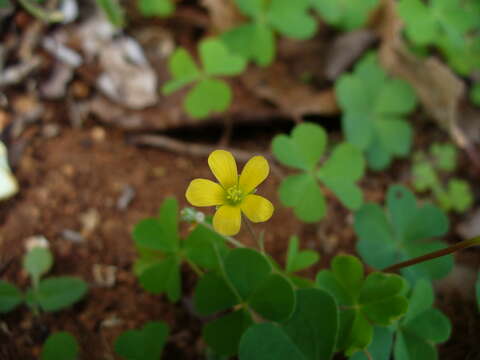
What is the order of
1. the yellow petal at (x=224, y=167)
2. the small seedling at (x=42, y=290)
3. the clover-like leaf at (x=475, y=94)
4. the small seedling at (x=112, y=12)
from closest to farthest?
the yellow petal at (x=224, y=167), the small seedling at (x=42, y=290), the small seedling at (x=112, y=12), the clover-like leaf at (x=475, y=94)

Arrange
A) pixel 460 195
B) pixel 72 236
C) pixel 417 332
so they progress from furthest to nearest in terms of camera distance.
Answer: pixel 460 195 → pixel 72 236 → pixel 417 332

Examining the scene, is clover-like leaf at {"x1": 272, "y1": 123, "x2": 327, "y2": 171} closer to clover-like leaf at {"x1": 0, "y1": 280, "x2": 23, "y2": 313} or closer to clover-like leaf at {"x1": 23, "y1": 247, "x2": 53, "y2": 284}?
clover-like leaf at {"x1": 23, "y1": 247, "x2": 53, "y2": 284}

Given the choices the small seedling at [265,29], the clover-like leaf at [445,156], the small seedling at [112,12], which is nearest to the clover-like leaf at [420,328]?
the clover-like leaf at [445,156]

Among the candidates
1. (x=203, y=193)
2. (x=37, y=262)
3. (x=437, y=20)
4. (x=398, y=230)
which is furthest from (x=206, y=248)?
(x=437, y=20)

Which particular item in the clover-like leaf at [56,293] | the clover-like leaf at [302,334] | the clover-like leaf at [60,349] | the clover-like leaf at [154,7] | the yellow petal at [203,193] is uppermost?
the yellow petal at [203,193]

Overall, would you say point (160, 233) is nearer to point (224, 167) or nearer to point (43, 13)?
point (224, 167)

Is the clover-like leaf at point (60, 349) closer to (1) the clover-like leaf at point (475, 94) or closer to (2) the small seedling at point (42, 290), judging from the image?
(2) the small seedling at point (42, 290)
